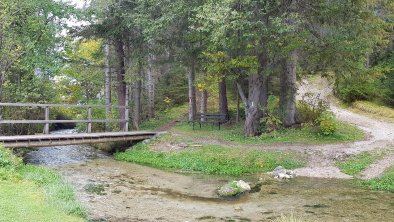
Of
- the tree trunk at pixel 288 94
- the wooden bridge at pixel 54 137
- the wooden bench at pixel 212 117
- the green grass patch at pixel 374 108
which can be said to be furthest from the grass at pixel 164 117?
the green grass patch at pixel 374 108

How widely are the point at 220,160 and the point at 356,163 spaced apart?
5.25 metres

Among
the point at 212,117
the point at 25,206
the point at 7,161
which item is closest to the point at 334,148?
the point at 212,117

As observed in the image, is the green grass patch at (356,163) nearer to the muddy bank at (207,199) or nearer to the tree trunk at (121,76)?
the muddy bank at (207,199)

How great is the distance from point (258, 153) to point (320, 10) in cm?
669

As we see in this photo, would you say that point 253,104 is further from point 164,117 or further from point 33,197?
point 33,197

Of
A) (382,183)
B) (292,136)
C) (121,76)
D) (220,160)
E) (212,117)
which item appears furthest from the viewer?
(212,117)

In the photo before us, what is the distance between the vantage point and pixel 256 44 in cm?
1870

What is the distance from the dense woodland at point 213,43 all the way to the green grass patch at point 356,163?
15.1 ft

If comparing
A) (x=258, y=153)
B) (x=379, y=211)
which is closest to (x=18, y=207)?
(x=379, y=211)

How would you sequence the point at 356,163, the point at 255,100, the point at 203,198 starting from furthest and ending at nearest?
the point at 255,100 < the point at 356,163 < the point at 203,198

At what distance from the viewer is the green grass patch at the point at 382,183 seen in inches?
531

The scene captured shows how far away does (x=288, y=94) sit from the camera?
21500 mm

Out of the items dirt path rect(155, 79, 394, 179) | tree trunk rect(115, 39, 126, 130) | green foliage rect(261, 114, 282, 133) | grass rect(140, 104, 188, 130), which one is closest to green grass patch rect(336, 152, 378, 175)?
dirt path rect(155, 79, 394, 179)

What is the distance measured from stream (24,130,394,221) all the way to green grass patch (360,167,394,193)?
531 mm
